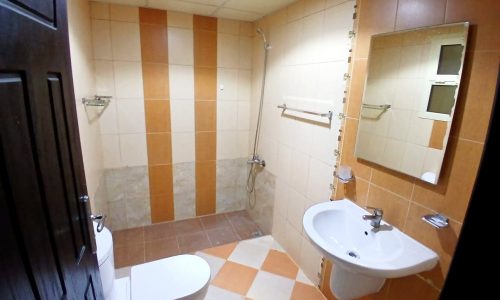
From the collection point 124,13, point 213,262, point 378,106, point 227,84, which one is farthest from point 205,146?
point 378,106

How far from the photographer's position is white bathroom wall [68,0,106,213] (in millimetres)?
1635

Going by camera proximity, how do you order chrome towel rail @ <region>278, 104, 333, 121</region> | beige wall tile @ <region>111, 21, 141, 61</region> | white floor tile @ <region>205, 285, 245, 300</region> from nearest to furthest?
chrome towel rail @ <region>278, 104, 333, 121</region>, white floor tile @ <region>205, 285, 245, 300</region>, beige wall tile @ <region>111, 21, 141, 61</region>

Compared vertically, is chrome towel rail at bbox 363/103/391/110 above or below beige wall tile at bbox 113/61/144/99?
below

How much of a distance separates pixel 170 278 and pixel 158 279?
0.07 metres

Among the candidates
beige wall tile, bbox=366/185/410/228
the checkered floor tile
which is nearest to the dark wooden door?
the checkered floor tile

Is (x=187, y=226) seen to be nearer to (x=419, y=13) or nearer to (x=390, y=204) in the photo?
(x=390, y=204)

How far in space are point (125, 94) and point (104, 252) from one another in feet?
5.33

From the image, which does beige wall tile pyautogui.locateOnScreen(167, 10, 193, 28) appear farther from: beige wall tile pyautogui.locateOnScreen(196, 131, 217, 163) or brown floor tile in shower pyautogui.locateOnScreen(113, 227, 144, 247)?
brown floor tile in shower pyautogui.locateOnScreen(113, 227, 144, 247)

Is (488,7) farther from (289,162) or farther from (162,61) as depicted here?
(162,61)

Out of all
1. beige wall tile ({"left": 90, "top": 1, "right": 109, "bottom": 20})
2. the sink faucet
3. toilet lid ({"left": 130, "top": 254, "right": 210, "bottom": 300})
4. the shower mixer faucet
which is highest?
beige wall tile ({"left": 90, "top": 1, "right": 109, "bottom": 20})

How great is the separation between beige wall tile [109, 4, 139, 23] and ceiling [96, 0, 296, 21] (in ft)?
0.16

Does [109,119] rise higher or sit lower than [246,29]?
lower

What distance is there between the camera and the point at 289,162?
2285mm

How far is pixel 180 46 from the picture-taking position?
254 cm
